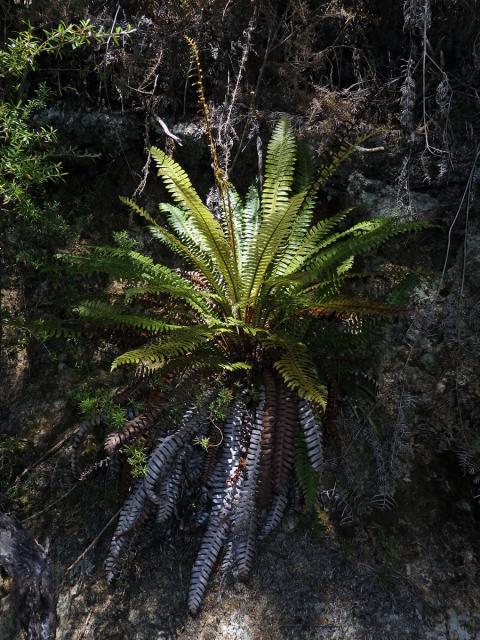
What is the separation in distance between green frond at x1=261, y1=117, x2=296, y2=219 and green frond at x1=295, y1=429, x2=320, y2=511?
1203mm

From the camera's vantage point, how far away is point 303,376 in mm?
2264

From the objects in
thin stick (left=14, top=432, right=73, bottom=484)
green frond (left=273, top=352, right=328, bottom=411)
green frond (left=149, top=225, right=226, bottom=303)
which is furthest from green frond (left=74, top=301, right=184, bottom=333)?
thin stick (left=14, top=432, right=73, bottom=484)

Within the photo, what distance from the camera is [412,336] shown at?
112 inches

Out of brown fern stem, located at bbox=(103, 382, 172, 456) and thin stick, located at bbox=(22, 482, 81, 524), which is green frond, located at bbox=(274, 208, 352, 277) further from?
thin stick, located at bbox=(22, 482, 81, 524)

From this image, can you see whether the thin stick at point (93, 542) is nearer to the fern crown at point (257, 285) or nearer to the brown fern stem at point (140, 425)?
the brown fern stem at point (140, 425)

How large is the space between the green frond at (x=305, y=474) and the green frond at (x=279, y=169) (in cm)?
120

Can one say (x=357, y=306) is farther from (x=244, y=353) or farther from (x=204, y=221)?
(x=204, y=221)

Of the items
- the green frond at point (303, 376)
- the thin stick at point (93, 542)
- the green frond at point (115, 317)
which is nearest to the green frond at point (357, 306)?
the green frond at point (303, 376)

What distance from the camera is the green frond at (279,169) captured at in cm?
269

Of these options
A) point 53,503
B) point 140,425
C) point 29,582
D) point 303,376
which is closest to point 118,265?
point 140,425

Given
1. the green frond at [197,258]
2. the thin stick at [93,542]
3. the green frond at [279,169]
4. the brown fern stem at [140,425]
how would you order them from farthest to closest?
the green frond at [197,258], the green frond at [279,169], the thin stick at [93,542], the brown fern stem at [140,425]

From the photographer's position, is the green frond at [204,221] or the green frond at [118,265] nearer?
the green frond at [204,221]

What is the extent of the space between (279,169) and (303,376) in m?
1.16

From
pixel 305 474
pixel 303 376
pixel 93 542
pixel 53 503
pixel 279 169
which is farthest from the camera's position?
pixel 53 503
